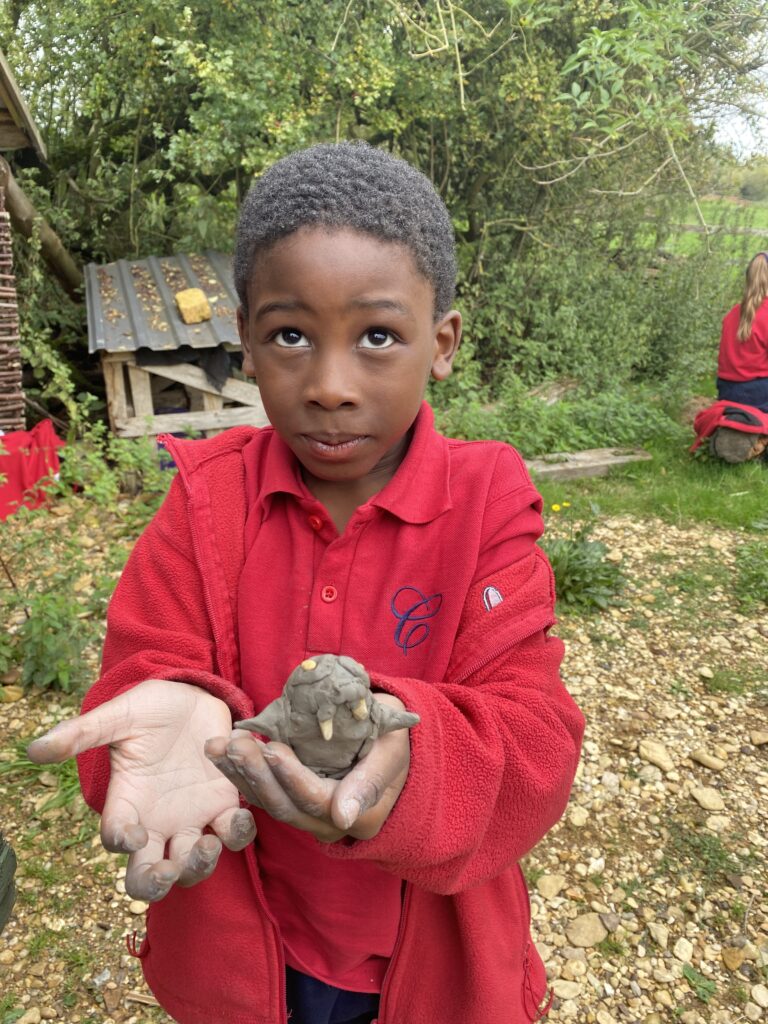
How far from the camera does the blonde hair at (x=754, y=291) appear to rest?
6.18m

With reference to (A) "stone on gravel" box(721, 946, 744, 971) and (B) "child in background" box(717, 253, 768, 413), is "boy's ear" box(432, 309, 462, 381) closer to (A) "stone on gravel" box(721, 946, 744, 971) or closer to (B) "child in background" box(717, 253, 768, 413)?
(A) "stone on gravel" box(721, 946, 744, 971)

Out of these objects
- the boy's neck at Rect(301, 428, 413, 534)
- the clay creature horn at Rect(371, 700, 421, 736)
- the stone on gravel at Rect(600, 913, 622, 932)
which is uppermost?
the boy's neck at Rect(301, 428, 413, 534)

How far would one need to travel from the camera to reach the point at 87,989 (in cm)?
236

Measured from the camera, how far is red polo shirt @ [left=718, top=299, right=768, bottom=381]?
625cm

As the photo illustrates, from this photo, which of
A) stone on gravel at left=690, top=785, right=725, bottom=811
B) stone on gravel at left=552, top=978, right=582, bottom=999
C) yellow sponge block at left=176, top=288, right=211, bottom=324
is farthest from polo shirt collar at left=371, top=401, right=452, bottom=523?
yellow sponge block at left=176, top=288, right=211, bottom=324

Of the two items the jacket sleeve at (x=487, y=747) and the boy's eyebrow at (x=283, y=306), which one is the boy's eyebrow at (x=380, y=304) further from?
the jacket sleeve at (x=487, y=747)

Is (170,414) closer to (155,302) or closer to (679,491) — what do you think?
(155,302)

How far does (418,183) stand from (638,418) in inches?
250

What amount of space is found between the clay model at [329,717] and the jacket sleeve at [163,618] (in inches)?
11.6

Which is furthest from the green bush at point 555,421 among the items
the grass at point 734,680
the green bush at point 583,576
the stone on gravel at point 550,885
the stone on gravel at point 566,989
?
the stone on gravel at point 566,989

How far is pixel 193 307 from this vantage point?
5.90 m

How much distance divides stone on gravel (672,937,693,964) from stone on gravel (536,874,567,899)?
411 mm

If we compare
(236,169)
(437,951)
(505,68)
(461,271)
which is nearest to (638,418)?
(461,271)

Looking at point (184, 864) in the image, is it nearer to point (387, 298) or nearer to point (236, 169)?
point (387, 298)
